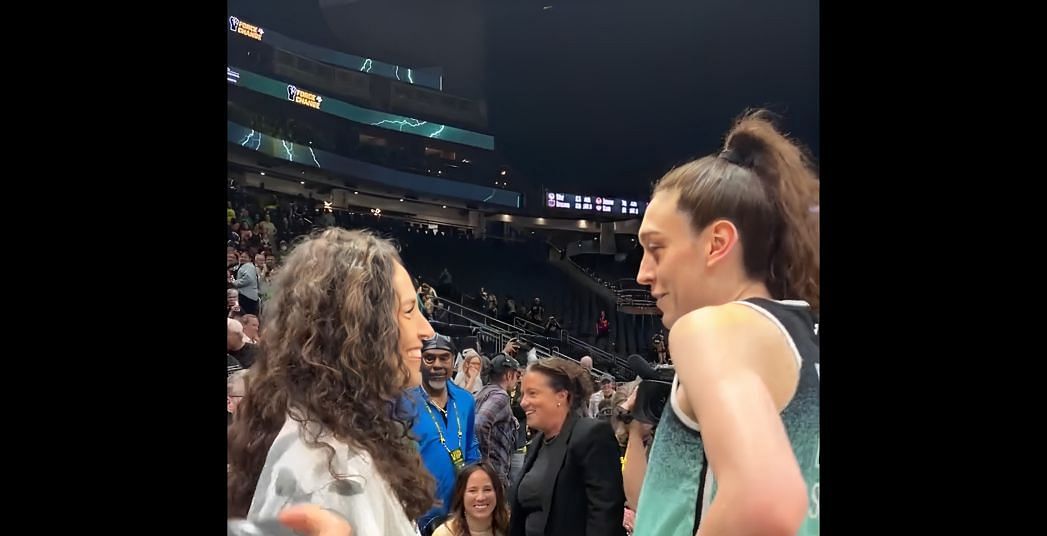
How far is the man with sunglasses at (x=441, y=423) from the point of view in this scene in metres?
2.66

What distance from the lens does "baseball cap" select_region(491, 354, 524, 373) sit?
2.69 m

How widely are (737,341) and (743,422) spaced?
0.22m

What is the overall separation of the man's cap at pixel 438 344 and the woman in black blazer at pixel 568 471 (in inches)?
11.5

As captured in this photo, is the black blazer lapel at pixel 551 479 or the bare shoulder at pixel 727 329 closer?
the bare shoulder at pixel 727 329

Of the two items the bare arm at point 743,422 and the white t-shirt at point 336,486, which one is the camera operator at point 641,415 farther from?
the white t-shirt at point 336,486

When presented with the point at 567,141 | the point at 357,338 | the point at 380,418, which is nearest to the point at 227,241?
the point at 357,338

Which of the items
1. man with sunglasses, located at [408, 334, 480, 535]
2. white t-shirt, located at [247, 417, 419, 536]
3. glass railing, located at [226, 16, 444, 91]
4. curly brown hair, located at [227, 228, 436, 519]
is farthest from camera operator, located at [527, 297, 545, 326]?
glass railing, located at [226, 16, 444, 91]

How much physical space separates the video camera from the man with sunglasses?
0.51 m

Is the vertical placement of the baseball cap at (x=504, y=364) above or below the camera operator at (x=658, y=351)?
below

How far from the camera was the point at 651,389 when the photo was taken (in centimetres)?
263

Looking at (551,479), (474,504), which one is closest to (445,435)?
(474,504)

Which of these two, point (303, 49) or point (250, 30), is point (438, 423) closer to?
point (303, 49)

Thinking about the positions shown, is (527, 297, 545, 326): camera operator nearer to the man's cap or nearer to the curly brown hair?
the man's cap

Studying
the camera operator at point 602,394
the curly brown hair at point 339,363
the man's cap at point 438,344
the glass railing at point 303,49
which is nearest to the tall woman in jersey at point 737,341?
the camera operator at point 602,394
